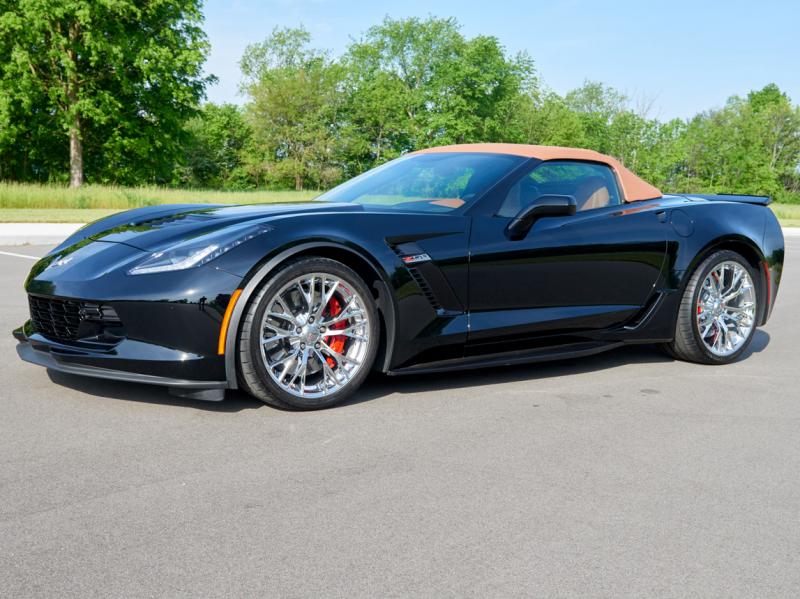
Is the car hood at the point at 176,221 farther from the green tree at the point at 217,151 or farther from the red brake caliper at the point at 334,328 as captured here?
the green tree at the point at 217,151

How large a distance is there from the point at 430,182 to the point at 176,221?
4.96ft

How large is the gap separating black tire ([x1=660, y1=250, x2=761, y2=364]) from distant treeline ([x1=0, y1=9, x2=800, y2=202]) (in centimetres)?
3582

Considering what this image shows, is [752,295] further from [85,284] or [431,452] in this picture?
[85,284]

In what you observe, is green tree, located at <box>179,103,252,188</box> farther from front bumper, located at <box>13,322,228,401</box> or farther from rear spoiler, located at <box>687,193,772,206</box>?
front bumper, located at <box>13,322,228,401</box>

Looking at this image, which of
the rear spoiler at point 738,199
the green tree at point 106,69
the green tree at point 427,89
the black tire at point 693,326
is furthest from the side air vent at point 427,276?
the green tree at point 427,89

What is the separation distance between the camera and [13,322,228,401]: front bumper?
3891mm

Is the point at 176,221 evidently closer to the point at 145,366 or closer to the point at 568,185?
the point at 145,366

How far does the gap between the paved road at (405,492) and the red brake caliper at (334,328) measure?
29 centimetres

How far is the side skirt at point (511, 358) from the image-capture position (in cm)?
454

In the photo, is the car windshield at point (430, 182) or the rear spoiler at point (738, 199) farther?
the rear spoiler at point (738, 199)

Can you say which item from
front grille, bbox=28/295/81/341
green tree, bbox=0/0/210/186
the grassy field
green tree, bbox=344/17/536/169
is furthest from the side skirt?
green tree, bbox=344/17/536/169

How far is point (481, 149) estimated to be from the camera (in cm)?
550

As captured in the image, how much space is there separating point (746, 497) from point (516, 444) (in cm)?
99

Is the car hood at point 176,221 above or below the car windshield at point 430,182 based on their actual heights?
below
